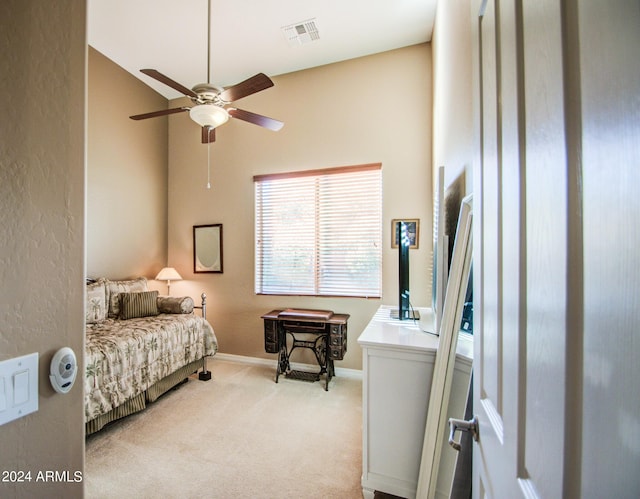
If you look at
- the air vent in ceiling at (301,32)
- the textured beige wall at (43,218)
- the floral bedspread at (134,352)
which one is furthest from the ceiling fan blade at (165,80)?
the floral bedspread at (134,352)

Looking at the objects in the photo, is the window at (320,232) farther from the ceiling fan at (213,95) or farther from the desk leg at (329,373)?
the ceiling fan at (213,95)

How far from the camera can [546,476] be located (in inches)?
16.7

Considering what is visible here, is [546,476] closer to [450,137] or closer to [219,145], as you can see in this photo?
[450,137]

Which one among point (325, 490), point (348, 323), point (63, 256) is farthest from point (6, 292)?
point (348, 323)

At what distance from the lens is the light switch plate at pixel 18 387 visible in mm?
547

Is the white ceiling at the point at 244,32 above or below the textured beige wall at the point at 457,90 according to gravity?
above

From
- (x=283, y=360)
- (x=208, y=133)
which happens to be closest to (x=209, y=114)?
(x=208, y=133)

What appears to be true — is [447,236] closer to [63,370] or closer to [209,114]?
[63,370]

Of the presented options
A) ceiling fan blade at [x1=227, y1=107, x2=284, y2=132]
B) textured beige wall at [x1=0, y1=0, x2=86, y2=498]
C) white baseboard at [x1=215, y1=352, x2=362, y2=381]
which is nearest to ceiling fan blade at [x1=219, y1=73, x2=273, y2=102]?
ceiling fan blade at [x1=227, y1=107, x2=284, y2=132]

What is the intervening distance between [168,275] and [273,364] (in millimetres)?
1896

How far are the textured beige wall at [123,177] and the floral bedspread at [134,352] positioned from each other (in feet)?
3.54

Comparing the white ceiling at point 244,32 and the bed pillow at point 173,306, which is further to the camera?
the bed pillow at point 173,306

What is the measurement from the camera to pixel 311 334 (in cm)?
356

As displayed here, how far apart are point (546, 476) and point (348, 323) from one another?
3151mm
